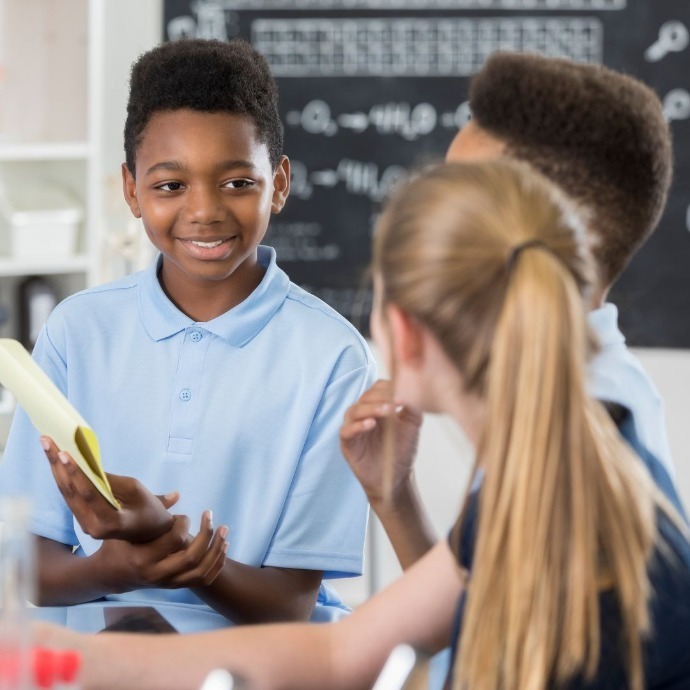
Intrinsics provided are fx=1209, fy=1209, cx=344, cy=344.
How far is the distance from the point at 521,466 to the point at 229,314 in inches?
26.9

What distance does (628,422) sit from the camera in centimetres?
101

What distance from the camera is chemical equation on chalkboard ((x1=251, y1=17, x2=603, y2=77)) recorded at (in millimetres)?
3330

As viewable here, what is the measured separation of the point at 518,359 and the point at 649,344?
2.65 m

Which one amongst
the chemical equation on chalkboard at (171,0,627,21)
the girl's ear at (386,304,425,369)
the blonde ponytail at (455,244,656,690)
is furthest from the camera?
the chemical equation on chalkboard at (171,0,627,21)

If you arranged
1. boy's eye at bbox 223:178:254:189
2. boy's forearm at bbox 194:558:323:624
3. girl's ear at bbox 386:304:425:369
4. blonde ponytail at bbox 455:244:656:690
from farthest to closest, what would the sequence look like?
boy's eye at bbox 223:178:254:189 < boy's forearm at bbox 194:558:323:624 < girl's ear at bbox 386:304:425:369 < blonde ponytail at bbox 455:244:656:690

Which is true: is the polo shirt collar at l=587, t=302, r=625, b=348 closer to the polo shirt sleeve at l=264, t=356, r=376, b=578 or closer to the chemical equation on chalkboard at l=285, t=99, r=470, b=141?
the polo shirt sleeve at l=264, t=356, r=376, b=578

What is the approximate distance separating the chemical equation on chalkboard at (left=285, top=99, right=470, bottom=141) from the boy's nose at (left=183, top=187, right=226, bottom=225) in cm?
202

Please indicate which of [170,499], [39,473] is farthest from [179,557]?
[39,473]

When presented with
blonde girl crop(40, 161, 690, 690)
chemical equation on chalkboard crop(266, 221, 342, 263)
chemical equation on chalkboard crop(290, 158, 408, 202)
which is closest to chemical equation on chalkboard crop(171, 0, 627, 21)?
chemical equation on chalkboard crop(290, 158, 408, 202)

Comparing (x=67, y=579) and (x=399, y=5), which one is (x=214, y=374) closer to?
(x=67, y=579)

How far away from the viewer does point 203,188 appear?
1.39 metres

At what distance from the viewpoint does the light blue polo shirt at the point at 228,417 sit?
4.58ft

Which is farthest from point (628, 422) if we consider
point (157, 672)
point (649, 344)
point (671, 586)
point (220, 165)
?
point (649, 344)

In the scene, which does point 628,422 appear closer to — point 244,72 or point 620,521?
point 620,521
